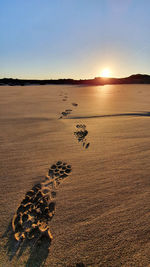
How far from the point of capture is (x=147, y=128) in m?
2.25

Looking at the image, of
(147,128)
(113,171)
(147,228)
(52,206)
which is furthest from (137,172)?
(147,128)

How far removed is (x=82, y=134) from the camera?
2146 mm

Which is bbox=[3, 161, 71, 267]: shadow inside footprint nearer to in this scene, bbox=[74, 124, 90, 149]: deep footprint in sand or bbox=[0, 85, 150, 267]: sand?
bbox=[0, 85, 150, 267]: sand

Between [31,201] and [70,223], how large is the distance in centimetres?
33

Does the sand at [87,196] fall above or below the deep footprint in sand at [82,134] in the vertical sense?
below

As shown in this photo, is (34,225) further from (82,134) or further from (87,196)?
(82,134)

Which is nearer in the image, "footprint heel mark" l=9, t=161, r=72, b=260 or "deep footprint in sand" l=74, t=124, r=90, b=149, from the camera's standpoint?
"footprint heel mark" l=9, t=161, r=72, b=260

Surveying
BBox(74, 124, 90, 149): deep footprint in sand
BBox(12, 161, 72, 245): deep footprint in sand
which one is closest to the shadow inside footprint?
BBox(12, 161, 72, 245): deep footprint in sand

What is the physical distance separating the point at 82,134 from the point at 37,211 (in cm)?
136

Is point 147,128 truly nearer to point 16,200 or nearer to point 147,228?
point 147,228

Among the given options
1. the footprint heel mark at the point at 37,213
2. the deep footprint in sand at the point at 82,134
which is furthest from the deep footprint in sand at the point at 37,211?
the deep footprint in sand at the point at 82,134

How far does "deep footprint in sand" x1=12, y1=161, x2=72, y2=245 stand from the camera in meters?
0.80

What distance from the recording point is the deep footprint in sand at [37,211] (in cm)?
80

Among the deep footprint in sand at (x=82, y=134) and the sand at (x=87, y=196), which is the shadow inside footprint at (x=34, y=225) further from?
the deep footprint in sand at (x=82, y=134)
